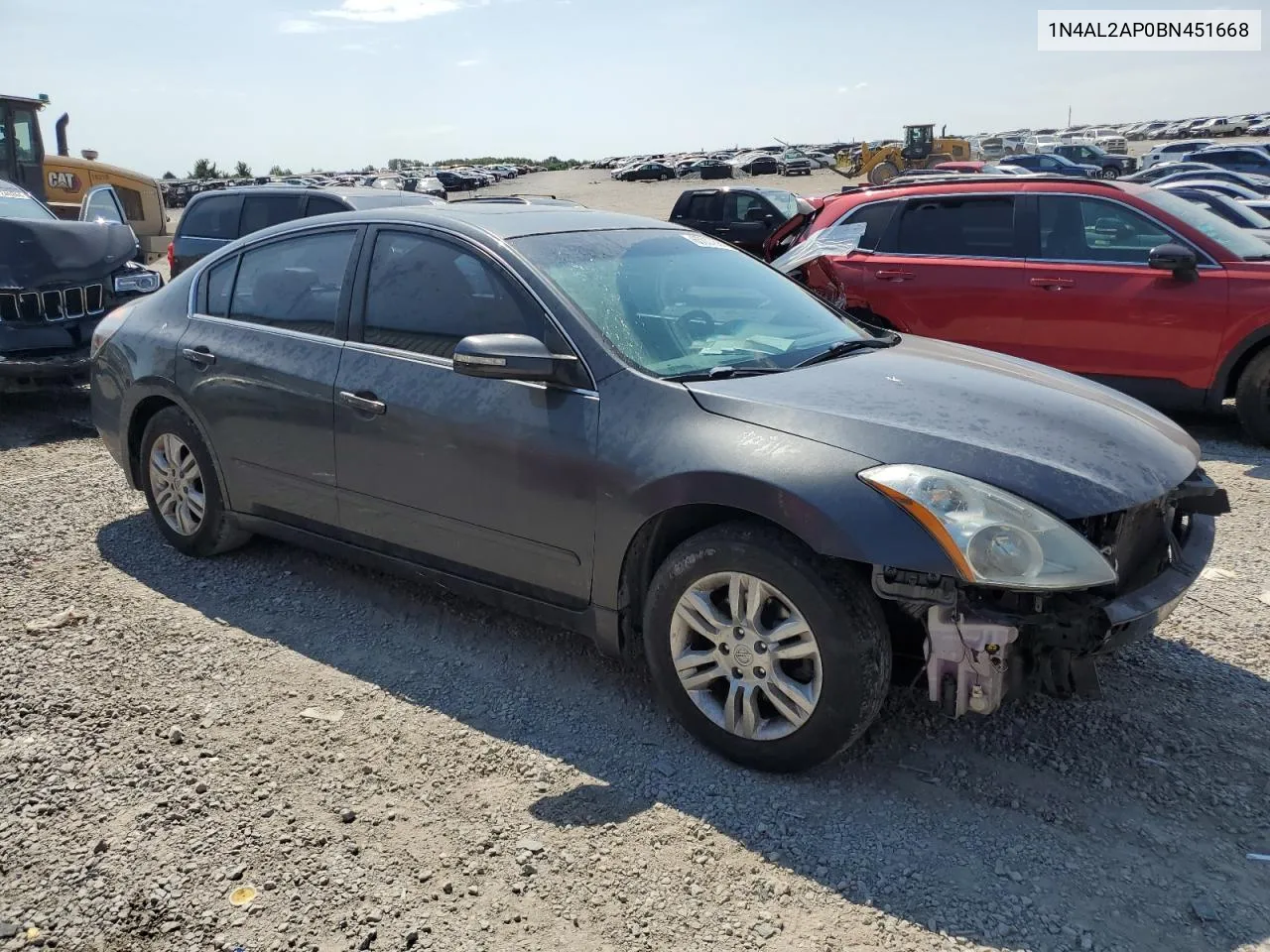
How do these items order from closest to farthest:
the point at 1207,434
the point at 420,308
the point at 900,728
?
1. the point at 900,728
2. the point at 420,308
3. the point at 1207,434

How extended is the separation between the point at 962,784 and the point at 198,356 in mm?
3661

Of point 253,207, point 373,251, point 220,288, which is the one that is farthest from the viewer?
point 253,207

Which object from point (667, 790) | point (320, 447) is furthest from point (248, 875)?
point (320, 447)

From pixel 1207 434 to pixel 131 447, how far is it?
698 cm

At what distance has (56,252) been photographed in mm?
8062

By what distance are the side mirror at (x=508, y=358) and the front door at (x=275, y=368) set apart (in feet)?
3.11

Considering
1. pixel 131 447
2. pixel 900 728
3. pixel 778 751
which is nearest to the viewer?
pixel 778 751

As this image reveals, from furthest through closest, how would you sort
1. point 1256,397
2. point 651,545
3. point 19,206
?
1. point 19,206
2. point 1256,397
3. point 651,545

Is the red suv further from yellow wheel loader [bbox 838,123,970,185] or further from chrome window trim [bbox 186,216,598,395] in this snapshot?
yellow wheel loader [bbox 838,123,970,185]

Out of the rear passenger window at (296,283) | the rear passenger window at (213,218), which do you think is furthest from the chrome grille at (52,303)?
the rear passenger window at (296,283)

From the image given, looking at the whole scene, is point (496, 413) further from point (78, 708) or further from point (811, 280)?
point (811, 280)

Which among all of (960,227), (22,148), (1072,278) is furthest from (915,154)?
(1072,278)

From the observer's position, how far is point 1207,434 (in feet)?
24.2

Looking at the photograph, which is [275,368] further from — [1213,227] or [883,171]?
[883,171]
